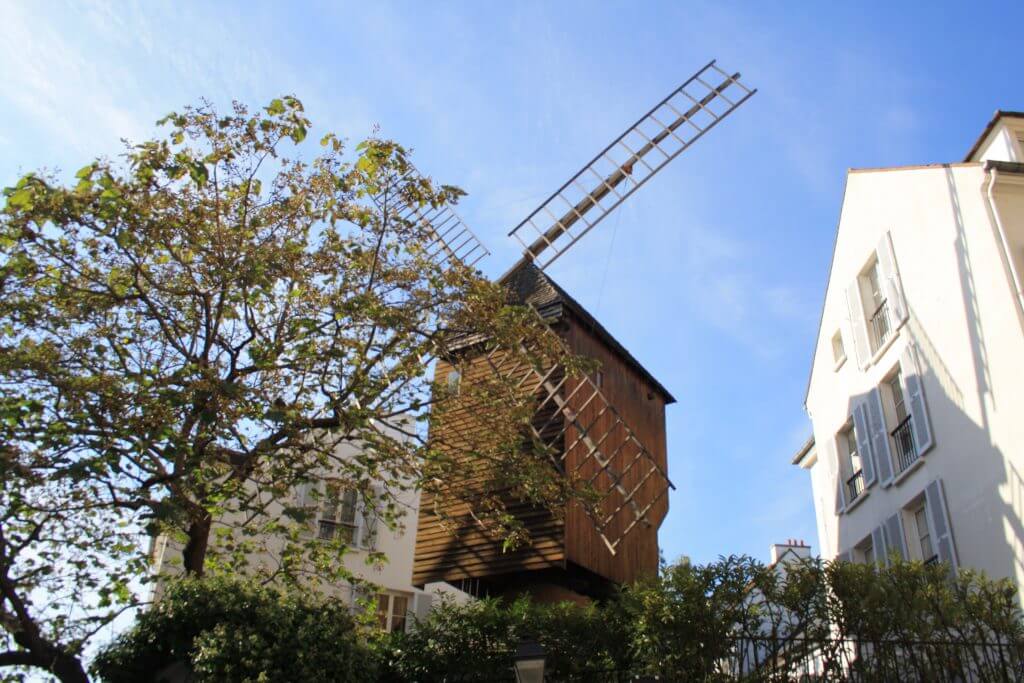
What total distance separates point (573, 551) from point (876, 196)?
26.8 feet

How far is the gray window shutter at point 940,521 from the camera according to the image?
12.7m

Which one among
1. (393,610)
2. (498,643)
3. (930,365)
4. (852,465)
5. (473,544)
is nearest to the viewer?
(498,643)

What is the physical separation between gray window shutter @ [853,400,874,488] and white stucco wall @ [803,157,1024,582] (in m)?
0.21

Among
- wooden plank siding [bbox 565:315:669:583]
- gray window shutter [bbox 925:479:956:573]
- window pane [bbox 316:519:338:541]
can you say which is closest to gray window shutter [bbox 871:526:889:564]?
gray window shutter [bbox 925:479:956:573]

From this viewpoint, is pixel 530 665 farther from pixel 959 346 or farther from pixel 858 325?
pixel 858 325

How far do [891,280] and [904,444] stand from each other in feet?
8.89

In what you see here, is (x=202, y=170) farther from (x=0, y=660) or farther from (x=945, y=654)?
(x=945, y=654)

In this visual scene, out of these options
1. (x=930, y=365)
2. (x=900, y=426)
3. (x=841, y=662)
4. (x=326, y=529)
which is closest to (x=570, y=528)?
(x=900, y=426)

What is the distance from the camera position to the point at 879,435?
1523 centimetres

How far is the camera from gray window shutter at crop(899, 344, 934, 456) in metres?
13.7

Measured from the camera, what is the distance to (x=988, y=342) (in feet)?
41.3

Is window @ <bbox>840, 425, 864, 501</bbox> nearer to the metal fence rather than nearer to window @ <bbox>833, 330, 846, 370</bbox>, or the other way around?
window @ <bbox>833, 330, 846, 370</bbox>

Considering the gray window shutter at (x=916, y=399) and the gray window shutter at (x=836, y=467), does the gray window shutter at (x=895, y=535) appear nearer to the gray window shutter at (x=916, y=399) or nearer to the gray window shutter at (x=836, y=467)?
the gray window shutter at (x=916, y=399)

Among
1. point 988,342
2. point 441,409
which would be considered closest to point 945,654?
point 988,342
